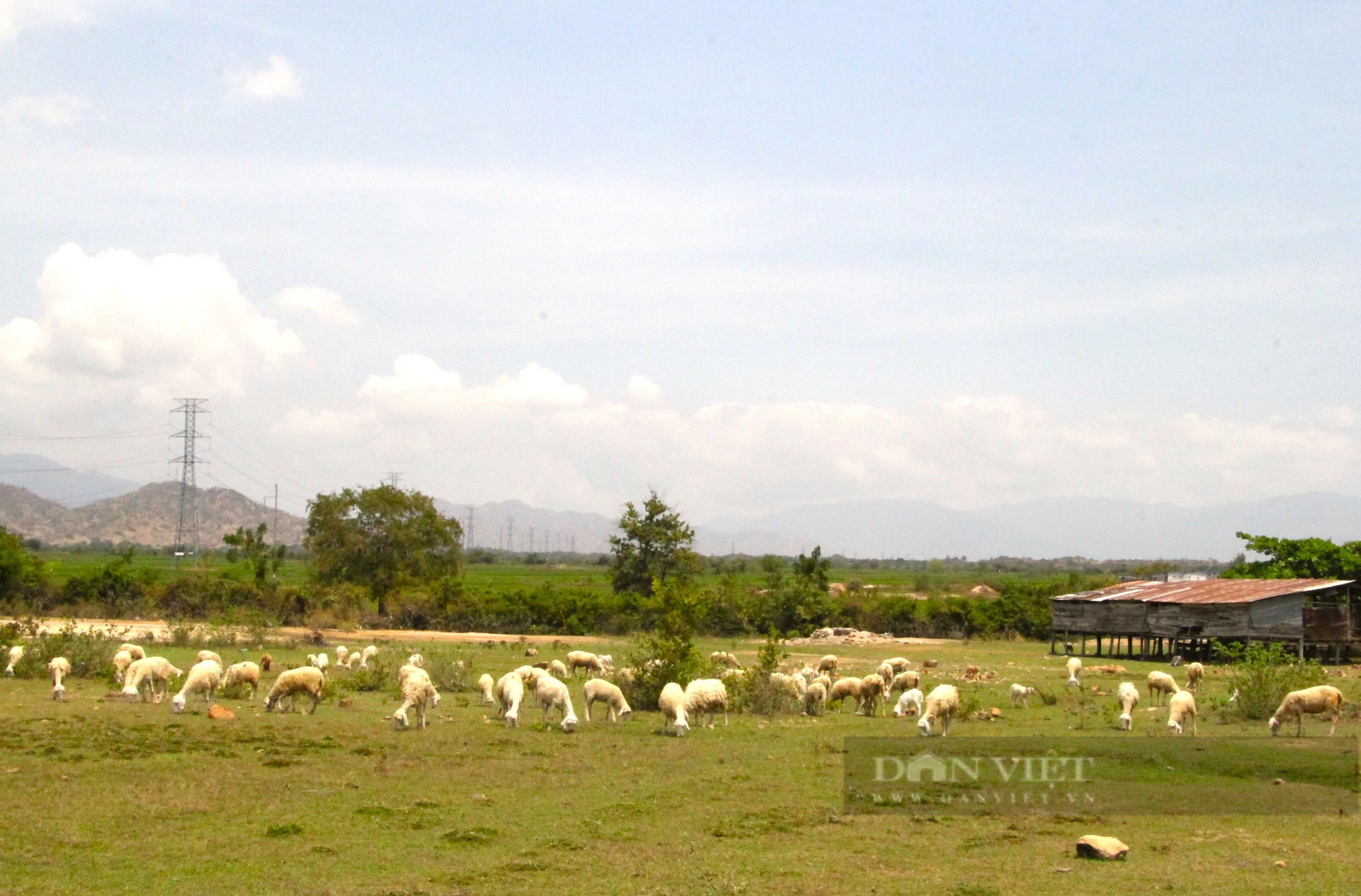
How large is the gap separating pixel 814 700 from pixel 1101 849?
1203 cm

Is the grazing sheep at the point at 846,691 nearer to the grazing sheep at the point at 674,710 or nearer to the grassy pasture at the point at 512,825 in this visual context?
the grassy pasture at the point at 512,825

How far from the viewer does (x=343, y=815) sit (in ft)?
45.0

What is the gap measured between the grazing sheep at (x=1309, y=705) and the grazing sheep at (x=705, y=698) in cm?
961

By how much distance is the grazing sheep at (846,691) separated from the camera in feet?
80.9

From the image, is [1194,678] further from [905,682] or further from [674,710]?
[674,710]

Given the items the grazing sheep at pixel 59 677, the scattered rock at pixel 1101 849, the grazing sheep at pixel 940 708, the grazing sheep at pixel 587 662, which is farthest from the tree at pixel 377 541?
the scattered rock at pixel 1101 849

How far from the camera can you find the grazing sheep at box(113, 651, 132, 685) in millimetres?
25247

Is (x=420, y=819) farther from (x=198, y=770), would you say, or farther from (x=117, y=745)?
(x=117, y=745)

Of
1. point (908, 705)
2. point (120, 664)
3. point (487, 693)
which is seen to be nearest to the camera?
point (908, 705)

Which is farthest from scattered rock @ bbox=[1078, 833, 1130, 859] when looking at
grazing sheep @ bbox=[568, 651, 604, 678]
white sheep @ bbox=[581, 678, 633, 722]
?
grazing sheep @ bbox=[568, 651, 604, 678]

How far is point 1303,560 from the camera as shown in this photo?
51.8m

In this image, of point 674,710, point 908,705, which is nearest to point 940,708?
point 908,705

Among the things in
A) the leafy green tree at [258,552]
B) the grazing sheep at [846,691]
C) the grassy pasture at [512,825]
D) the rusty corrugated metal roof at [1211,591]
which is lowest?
the grassy pasture at [512,825]

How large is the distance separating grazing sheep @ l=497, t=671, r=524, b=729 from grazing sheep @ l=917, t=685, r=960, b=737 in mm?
7002
